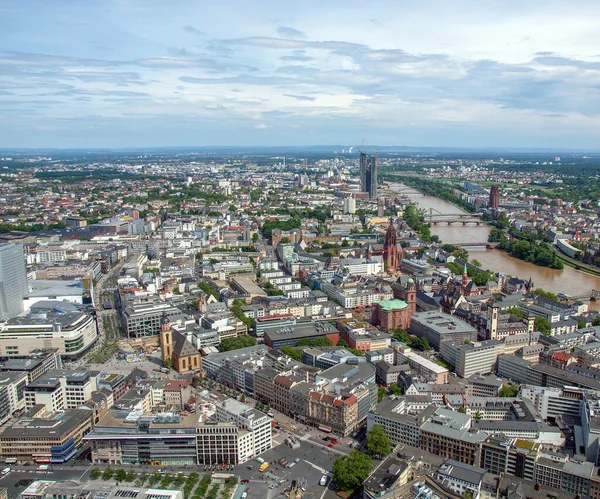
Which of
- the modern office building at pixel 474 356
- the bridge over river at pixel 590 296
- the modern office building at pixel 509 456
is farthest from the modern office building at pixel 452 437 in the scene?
the bridge over river at pixel 590 296

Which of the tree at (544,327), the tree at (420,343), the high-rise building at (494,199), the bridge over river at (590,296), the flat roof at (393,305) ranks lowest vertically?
the bridge over river at (590,296)

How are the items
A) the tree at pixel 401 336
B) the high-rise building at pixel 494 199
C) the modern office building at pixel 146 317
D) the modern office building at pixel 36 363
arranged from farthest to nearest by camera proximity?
the high-rise building at pixel 494 199, the modern office building at pixel 146 317, the tree at pixel 401 336, the modern office building at pixel 36 363

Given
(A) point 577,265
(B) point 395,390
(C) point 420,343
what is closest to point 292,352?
(B) point 395,390

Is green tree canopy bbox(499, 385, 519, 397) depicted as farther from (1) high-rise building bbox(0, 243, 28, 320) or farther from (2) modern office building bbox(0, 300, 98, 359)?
(1) high-rise building bbox(0, 243, 28, 320)

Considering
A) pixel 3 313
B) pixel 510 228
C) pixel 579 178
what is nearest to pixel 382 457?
pixel 3 313

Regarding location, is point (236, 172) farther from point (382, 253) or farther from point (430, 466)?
point (430, 466)

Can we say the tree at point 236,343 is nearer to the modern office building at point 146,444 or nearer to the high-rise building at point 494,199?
the modern office building at point 146,444

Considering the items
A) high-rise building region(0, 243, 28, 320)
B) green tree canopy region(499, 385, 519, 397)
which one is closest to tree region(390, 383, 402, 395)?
green tree canopy region(499, 385, 519, 397)

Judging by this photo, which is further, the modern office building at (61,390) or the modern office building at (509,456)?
the modern office building at (61,390)
